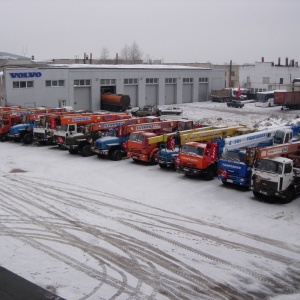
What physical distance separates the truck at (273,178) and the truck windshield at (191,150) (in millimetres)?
3533

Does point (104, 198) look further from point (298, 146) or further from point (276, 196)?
point (298, 146)

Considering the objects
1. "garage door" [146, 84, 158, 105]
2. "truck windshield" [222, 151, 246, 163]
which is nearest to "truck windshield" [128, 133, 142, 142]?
"truck windshield" [222, 151, 246, 163]

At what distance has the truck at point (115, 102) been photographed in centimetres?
5209

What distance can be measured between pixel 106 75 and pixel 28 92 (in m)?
10.9

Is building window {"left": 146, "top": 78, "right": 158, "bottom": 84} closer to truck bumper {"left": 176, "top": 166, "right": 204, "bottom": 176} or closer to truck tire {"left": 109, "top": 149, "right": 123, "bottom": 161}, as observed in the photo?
truck tire {"left": 109, "top": 149, "right": 123, "bottom": 161}

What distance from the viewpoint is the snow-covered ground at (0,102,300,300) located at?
1184 centimetres

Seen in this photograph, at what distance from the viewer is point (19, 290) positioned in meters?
11.0

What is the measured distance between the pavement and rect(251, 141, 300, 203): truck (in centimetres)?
1086

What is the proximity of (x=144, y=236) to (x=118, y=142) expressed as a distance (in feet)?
42.6

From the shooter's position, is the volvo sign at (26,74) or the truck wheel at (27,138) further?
the volvo sign at (26,74)

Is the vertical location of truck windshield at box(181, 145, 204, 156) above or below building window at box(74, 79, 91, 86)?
below

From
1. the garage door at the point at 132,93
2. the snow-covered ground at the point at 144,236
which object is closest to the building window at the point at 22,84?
the garage door at the point at 132,93

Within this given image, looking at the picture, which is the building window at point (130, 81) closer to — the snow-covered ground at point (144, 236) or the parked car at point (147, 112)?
the parked car at point (147, 112)

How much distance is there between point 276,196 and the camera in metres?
18.9
